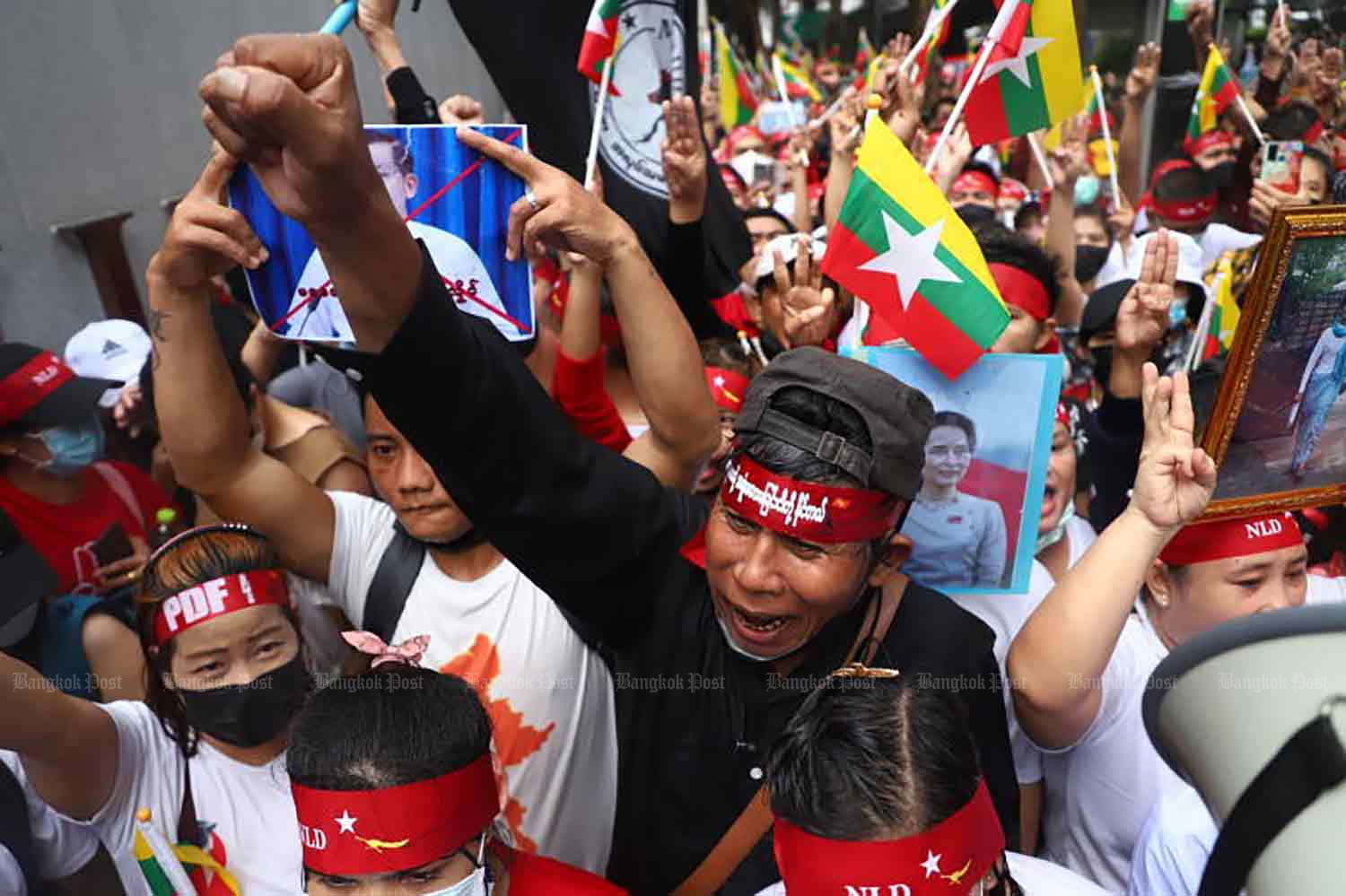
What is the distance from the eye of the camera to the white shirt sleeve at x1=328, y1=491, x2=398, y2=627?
91.5 inches

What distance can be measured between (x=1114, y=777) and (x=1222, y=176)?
206 inches

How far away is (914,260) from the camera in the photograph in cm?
214

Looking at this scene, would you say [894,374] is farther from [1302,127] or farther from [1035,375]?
[1302,127]

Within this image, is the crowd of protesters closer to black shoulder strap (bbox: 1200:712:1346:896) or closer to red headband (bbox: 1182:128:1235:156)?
black shoulder strap (bbox: 1200:712:1346:896)

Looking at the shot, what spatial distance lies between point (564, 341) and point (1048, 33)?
1.45 meters

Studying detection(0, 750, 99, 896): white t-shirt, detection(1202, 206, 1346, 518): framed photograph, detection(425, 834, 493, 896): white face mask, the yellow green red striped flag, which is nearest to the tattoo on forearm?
detection(0, 750, 99, 896): white t-shirt

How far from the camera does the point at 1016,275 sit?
9.21 ft

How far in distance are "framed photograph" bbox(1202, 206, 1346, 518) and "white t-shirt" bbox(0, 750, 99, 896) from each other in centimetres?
228

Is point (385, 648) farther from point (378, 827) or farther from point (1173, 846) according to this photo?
point (1173, 846)

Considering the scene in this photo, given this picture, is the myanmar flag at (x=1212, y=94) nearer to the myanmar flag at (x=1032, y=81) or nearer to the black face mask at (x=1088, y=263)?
the black face mask at (x=1088, y=263)

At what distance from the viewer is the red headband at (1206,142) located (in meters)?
6.44

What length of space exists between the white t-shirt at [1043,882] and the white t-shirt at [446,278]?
112cm

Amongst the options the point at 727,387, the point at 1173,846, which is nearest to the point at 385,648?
the point at 1173,846

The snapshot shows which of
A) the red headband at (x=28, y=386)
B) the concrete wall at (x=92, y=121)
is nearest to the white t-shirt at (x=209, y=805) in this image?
the red headband at (x=28, y=386)
